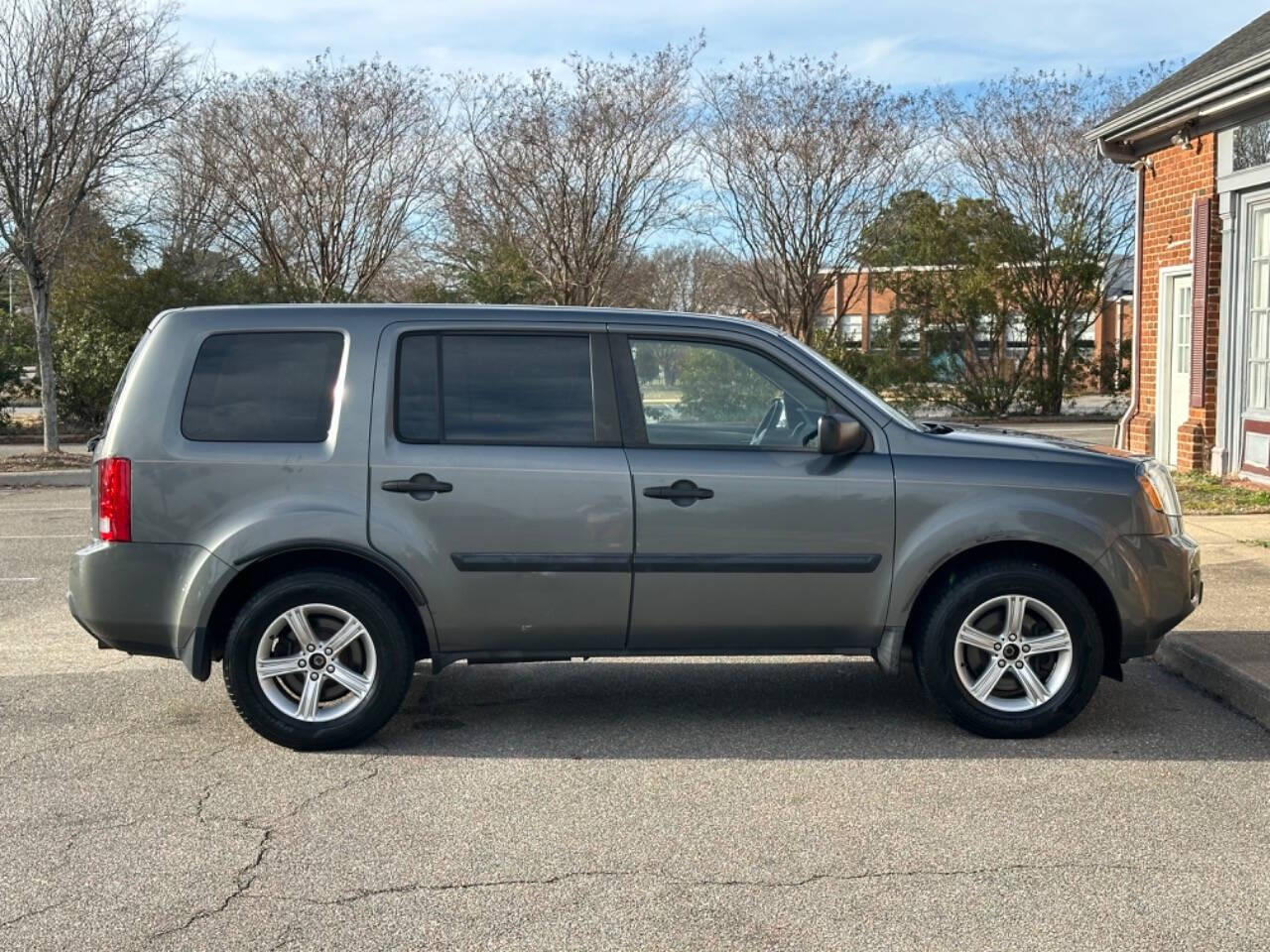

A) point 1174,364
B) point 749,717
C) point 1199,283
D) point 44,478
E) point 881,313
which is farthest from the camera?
point 881,313

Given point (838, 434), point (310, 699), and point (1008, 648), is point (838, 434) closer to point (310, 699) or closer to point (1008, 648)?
point (1008, 648)

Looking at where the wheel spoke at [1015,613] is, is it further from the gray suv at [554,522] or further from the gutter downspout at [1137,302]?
the gutter downspout at [1137,302]

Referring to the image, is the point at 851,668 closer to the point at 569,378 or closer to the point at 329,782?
the point at 569,378

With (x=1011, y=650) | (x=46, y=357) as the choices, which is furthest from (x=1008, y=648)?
(x=46, y=357)

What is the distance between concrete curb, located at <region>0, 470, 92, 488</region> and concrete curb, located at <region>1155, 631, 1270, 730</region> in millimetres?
14124

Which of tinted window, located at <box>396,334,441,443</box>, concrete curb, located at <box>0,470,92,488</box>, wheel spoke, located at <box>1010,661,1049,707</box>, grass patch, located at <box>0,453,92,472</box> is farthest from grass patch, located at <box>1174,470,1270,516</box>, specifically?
grass patch, located at <box>0,453,92,472</box>

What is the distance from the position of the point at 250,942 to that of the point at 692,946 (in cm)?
122

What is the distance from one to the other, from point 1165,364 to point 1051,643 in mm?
11380

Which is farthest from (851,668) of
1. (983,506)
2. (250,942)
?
(250,942)

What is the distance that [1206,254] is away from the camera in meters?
14.5

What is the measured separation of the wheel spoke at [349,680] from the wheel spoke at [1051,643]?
9.05ft

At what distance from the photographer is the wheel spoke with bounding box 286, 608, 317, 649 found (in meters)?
5.73

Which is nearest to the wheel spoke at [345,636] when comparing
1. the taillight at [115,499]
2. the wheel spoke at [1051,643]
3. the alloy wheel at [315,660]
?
the alloy wheel at [315,660]

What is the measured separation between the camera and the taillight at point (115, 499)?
5.72m
